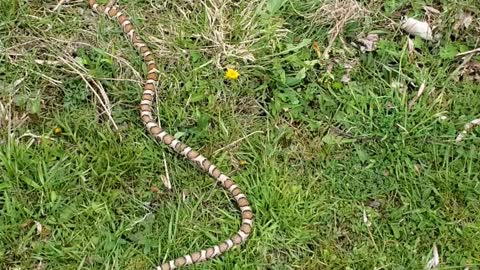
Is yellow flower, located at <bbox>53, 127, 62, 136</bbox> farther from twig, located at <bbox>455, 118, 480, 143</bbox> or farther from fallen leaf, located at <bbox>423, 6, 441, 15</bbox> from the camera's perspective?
fallen leaf, located at <bbox>423, 6, 441, 15</bbox>

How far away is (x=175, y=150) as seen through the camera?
532 centimetres

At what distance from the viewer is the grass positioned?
16.4 ft

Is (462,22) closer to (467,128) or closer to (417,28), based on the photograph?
(417,28)

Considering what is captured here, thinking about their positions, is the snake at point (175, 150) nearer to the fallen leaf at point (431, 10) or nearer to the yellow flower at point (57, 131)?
the yellow flower at point (57, 131)

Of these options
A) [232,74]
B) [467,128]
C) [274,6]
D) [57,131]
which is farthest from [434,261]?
[57,131]

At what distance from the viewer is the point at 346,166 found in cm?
536

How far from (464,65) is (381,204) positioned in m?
1.33

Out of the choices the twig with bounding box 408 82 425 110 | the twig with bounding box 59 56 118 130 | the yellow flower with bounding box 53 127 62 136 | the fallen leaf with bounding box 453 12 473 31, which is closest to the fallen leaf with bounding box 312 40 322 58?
the twig with bounding box 408 82 425 110

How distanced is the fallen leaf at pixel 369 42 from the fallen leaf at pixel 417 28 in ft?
0.78

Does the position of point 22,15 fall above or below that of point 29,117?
above

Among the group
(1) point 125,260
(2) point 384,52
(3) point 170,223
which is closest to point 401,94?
(2) point 384,52

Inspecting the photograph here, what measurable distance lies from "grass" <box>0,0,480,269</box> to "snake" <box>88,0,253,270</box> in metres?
0.06

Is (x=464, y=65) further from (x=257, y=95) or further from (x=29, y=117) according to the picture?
(x=29, y=117)

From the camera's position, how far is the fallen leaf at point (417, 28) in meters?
5.89
